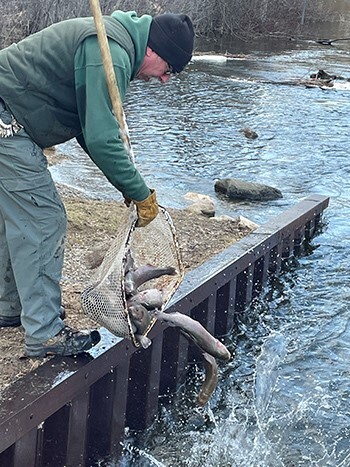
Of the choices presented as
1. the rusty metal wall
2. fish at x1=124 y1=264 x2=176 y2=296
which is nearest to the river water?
the rusty metal wall

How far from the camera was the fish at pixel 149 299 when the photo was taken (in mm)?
4484

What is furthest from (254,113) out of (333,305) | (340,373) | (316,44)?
(316,44)

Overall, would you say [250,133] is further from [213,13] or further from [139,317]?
[213,13]

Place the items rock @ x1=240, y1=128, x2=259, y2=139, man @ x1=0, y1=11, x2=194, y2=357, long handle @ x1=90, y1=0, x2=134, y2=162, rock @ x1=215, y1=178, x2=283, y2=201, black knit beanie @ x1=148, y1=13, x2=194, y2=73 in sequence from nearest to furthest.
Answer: long handle @ x1=90, y1=0, x2=134, y2=162 < man @ x1=0, y1=11, x2=194, y2=357 < black knit beanie @ x1=148, y1=13, x2=194, y2=73 < rock @ x1=215, y1=178, x2=283, y2=201 < rock @ x1=240, y1=128, x2=259, y2=139

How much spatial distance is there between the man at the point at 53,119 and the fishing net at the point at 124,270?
0.23m

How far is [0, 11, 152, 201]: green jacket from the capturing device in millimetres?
4109

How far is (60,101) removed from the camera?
173 inches

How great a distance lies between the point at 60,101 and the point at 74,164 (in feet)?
27.9

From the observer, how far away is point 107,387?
5.06 meters

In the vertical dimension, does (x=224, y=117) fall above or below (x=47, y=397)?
below

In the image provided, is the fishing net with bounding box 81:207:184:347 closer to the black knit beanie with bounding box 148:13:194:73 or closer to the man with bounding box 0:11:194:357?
the man with bounding box 0:11:194:357

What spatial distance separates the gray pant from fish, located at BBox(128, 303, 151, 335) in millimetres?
548

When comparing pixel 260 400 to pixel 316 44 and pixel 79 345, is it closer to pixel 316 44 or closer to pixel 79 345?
pixel 79 345

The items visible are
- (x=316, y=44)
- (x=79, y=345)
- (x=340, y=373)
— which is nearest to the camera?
(x=79, y=345)
